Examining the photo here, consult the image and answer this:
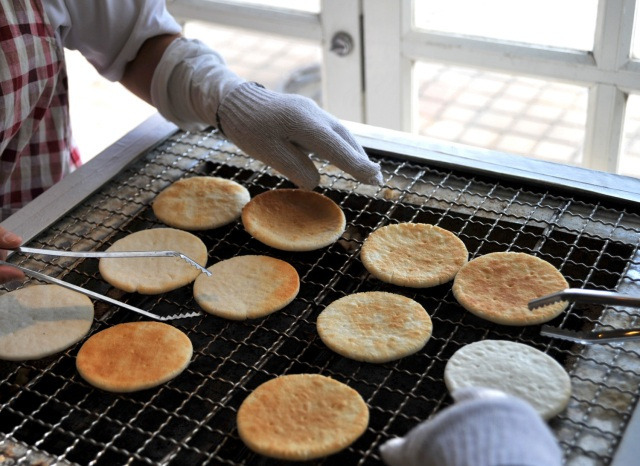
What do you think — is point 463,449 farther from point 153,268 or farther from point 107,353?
point 153,268

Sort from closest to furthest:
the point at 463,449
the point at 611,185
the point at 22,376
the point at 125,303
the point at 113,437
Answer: the point at 463,449, the point at 113,437, the point at 22,376, the point at 125,303, the point at 611,185

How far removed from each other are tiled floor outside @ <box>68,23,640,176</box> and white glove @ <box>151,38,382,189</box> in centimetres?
116

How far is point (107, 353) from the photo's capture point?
1.42 m

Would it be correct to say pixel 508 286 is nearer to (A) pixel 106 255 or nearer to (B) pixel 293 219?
(B) pixel 293 219

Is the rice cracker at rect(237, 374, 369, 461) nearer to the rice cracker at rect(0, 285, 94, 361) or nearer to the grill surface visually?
the grill surface

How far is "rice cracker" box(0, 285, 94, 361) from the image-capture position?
1.44 metres

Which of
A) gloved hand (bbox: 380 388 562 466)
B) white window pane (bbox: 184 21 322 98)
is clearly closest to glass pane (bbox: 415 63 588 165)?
white window pane (bbox: 184 21 322 98)

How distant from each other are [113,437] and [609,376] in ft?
2.75

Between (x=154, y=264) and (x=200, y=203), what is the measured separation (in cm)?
22

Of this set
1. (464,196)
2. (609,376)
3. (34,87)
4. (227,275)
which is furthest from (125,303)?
(609,376)

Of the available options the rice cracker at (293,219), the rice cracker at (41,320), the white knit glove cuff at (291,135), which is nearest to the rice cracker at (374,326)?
the rice cracker at (293,219)

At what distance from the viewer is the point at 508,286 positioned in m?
1.51

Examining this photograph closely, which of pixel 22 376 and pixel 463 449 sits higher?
pixel 463 449

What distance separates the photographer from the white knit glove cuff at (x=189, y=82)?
1.89 metres
